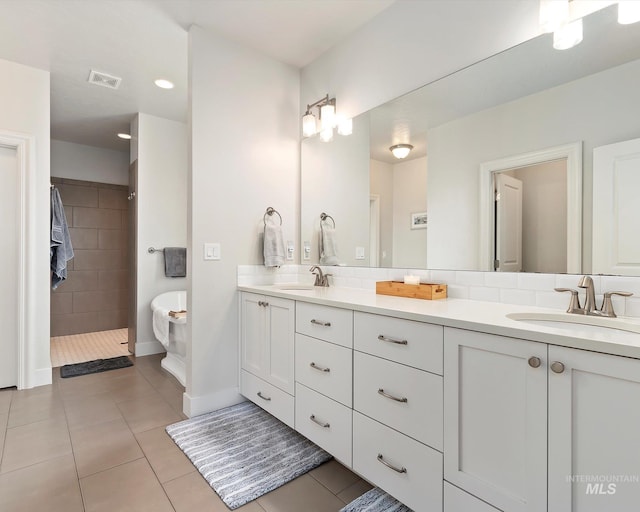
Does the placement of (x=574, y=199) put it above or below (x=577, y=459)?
above

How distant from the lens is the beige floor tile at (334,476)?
1.56 m

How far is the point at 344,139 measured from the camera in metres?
2.46

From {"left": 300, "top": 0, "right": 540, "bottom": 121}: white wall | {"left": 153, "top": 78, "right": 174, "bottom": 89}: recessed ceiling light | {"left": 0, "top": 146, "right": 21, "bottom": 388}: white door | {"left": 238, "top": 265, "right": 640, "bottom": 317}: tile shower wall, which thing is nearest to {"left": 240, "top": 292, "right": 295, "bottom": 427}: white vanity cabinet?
{"left": 238, "top": 265, "right": 640, "bottom": 317}: tile shower wall

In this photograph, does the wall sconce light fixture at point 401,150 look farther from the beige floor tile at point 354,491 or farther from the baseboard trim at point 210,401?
the baseboard trim at point 210,401

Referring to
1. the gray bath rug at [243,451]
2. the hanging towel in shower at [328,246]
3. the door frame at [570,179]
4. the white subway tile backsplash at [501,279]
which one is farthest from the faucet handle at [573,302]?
the hanging towel in shower at [328,246]

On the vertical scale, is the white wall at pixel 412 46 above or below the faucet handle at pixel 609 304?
above

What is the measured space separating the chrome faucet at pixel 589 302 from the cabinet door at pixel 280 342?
1248mm

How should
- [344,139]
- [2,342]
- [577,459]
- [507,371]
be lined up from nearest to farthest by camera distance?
[577,459] < [507,371] < [344,139] < [2,342]

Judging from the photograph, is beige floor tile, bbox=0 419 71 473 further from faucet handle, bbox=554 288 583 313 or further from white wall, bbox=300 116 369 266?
faucet handle, bbox=554 288 583 313

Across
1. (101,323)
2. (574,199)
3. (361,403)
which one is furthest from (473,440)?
(101,323)

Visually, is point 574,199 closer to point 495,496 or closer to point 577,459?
point 577,459

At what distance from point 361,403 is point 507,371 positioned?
0.64 metres

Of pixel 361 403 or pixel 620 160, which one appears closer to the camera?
pixel 620 160

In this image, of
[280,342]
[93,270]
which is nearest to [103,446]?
[280,342]
